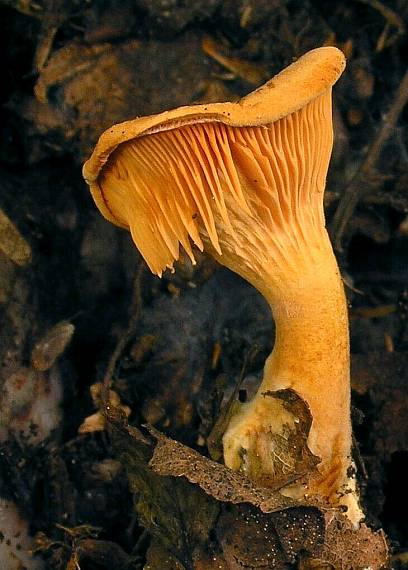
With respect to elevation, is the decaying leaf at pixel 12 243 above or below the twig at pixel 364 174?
below

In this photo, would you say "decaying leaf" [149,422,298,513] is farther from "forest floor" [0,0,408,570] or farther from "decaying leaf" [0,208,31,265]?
"decaying leaf" [0,208,31,265]

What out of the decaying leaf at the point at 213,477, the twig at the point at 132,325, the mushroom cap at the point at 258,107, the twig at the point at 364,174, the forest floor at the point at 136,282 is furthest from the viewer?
the twig at the point at 364,174

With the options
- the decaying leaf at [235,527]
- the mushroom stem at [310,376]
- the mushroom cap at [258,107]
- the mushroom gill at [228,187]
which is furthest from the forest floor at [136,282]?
the mushroom cap at [258,107]

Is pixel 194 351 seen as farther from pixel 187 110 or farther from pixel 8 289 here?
pixel 187 110

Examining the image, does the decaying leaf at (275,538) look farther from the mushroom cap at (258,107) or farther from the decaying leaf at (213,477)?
the mushroom cap at (258,107)

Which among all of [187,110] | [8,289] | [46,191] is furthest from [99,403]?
[187,110]

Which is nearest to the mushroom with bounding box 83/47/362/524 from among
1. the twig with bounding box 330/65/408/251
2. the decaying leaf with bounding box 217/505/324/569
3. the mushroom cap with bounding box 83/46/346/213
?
the mushroom cap with bounding box 83/46/346/213

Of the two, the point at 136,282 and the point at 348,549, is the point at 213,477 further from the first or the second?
the point at 136,282
